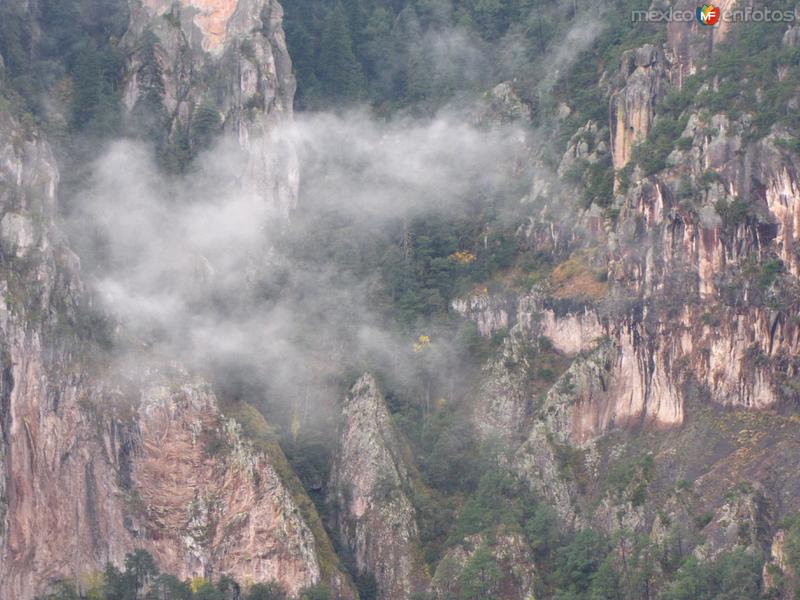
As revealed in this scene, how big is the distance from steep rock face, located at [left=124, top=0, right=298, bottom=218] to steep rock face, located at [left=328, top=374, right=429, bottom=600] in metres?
23.6

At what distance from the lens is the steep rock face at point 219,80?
152m

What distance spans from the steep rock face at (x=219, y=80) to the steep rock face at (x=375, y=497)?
23.6 meters

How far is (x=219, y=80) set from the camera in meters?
154

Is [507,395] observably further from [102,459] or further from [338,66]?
[338,66]

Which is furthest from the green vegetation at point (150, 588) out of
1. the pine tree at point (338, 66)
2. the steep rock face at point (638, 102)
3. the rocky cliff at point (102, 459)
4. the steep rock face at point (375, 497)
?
the pine tree at point (338, 66)

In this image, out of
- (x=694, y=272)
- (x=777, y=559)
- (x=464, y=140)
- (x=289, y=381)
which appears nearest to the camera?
(x=777, y=559)

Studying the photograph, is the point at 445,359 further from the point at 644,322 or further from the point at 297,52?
the point at 297,52

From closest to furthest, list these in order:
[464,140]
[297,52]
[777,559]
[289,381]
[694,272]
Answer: [777,559] < [694,272] < [289,381] < [464,140] < [297,52]

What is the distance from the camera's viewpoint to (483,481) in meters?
129

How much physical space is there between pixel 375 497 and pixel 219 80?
138 feet

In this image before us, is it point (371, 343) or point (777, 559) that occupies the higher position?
point (371, 343)

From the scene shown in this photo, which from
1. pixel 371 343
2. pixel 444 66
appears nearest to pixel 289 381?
pixel 371 343

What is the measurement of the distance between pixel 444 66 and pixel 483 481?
47.9 metres

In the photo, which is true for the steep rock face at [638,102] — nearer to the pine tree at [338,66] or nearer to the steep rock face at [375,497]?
the steep rock face at [375,497]
